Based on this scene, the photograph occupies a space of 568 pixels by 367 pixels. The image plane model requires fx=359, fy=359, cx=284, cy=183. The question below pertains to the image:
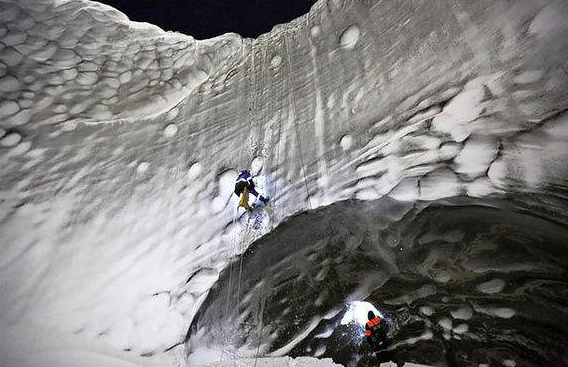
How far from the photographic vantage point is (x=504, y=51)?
1.83 meters

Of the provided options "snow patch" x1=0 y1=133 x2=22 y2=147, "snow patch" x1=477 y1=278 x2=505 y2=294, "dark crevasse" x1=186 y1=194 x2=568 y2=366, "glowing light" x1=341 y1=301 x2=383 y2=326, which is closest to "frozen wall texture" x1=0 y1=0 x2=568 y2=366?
"snow patch" x1=0 y1=133 x2=22 y2=147

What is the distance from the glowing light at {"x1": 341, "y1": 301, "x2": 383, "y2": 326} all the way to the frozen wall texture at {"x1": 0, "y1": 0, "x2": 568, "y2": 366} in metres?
0.99

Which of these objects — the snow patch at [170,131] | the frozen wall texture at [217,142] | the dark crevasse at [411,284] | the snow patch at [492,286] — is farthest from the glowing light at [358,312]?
the snow patch at [170,131]

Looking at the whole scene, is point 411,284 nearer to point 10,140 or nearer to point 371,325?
point 371,325

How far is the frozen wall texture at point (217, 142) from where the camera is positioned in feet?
6.02

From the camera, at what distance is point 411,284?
246 cm

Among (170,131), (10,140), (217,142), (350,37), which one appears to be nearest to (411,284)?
(217,142)

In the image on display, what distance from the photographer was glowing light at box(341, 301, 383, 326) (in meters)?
2.73

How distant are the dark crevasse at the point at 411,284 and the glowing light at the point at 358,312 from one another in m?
0.05

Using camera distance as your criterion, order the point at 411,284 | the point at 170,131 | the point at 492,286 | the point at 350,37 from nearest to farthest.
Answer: the point at 492,286, the point at 411,284, the point at 350,37, the point at 170,131

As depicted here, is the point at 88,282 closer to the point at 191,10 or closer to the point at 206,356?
the point at 206,356

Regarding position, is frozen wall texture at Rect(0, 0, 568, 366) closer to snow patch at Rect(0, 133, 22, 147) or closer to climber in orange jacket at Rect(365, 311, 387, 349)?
snow patch at Rect(0, 133, 22, 147)

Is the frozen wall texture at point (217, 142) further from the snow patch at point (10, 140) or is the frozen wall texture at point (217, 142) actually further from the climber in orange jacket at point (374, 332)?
the climber in orange jacket at point (374, 332)

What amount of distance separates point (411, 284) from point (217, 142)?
1.70 metres
